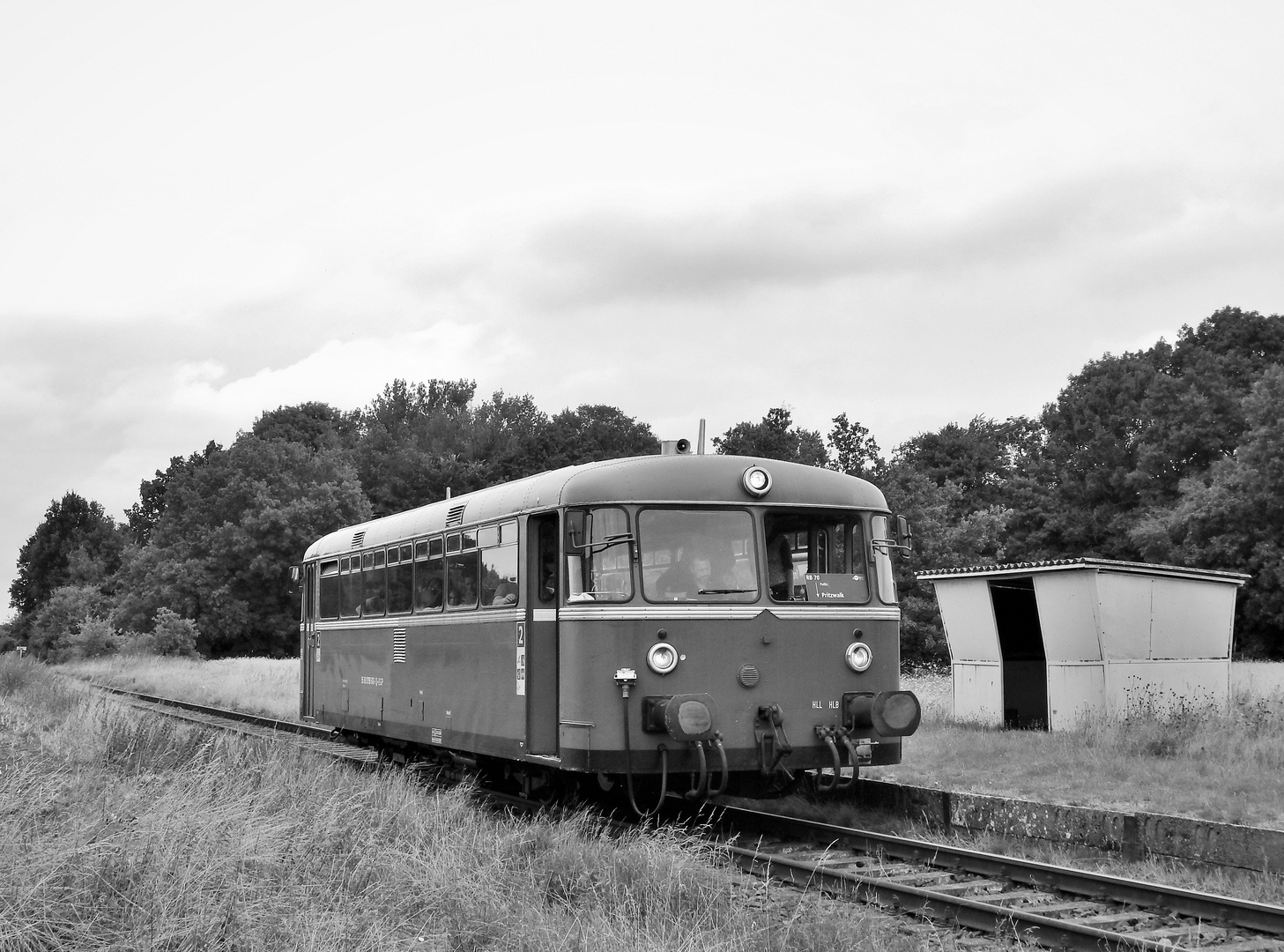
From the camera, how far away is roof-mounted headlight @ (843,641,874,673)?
11094mm

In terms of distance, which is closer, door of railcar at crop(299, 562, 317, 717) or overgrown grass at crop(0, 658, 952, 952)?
overgrown grass at crop(0, 658, 952, 952)

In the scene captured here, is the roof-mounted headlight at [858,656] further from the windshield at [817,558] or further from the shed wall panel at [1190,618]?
the shed wall panel at [1190,618]

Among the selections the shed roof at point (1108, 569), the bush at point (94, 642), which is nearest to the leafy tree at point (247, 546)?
the bush at point (94, 642)

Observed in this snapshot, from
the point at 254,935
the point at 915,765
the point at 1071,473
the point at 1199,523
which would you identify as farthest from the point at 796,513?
the point at 1071,473

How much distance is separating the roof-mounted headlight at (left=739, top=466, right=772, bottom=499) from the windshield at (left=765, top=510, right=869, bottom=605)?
8.5 inches

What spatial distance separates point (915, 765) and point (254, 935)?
939 cm

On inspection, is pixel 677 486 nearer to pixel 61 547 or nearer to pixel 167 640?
pixel 167 640

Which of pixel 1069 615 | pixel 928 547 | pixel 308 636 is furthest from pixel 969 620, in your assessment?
pixel 928 547

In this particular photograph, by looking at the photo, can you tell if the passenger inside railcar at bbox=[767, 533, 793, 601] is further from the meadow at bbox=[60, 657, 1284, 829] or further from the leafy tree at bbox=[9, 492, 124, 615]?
the leafy tree at bbox=[9, 492, 124, 615]

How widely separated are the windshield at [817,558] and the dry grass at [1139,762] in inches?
104

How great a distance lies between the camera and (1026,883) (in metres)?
8.87

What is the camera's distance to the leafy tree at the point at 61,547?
10381 centimetres

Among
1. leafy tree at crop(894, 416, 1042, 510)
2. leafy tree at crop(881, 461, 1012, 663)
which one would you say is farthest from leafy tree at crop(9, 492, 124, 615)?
leafy tree at crop(881, 461, 1012, 663)

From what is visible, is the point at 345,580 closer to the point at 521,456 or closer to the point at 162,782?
the point at 162,782
